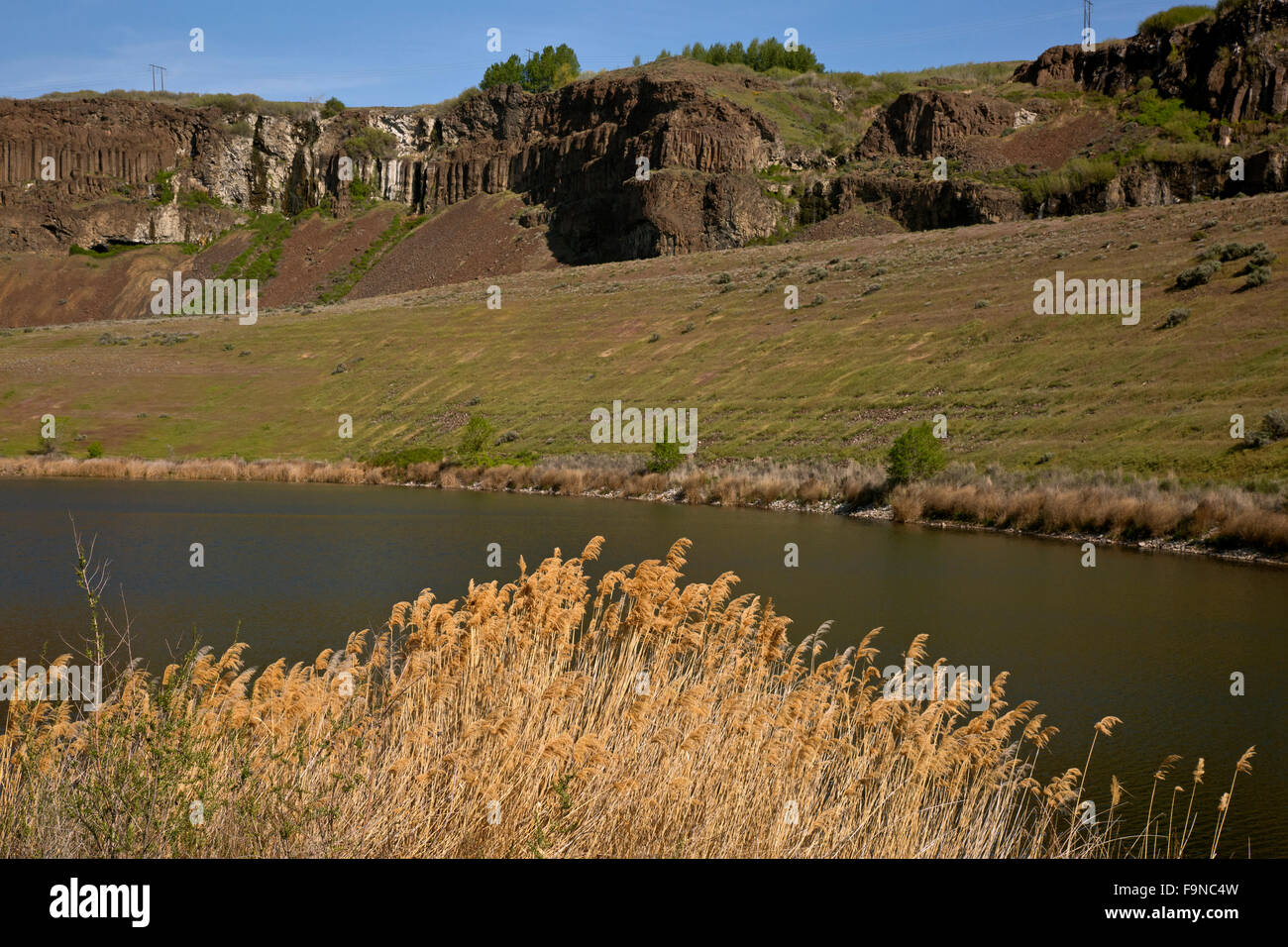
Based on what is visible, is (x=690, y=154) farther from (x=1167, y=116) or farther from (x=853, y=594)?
(x=853, y=594)

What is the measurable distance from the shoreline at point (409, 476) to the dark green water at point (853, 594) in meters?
2.23

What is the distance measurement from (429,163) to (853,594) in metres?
129

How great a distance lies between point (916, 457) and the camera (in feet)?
104

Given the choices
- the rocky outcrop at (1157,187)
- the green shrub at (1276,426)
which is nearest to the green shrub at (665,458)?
the green shrub at (1276,426)

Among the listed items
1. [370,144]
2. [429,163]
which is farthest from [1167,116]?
[370,144]

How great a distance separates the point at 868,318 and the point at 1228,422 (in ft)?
79.9

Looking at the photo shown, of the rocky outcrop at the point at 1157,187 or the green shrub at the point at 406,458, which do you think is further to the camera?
the rocky outcrop at the point at 1157,187

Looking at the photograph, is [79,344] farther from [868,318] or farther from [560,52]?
[560,52]

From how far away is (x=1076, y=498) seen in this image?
26.8 meters

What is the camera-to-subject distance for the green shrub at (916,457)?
3139 centimetres

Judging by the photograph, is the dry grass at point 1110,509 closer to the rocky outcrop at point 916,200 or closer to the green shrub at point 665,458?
the green shrub at point 665,458

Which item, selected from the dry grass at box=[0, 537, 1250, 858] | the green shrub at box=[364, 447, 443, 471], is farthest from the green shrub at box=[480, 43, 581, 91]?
the dry grass at box=[0, 537, 1250, 858]

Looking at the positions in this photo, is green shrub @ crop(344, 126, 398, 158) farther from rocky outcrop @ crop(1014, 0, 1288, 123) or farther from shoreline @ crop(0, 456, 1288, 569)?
shoreline @ crop(0, 456, 1288, 569)
